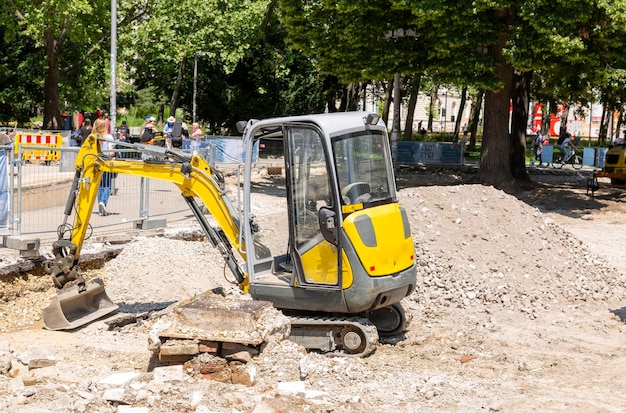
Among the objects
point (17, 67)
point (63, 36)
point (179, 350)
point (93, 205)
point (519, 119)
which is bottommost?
point (179, 350)

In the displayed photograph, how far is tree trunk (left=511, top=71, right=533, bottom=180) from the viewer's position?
3088cm

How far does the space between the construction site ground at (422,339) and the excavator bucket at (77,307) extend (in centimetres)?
14

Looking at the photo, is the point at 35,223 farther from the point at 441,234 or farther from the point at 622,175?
the point at 622,175

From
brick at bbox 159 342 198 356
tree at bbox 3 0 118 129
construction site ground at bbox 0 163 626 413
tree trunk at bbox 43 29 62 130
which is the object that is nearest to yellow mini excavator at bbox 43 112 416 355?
construction site ground at bbox 0 163 626 413

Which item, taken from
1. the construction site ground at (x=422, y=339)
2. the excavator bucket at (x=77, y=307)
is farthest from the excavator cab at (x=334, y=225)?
the excavator bucket at (x=77, y=307)

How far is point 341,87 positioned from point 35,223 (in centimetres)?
3124

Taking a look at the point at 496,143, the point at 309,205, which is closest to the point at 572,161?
the point at 496,143

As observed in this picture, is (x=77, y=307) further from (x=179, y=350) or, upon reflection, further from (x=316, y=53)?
(x=316, y=53)

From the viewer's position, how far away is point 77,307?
1137 centimetres

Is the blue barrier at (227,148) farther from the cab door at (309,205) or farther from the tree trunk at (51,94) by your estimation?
the cab door at (309,205)

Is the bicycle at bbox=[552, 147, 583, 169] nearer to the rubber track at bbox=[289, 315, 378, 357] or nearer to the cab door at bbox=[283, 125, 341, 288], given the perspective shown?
the rubber track at bbox=[289, 315, 378, 357]

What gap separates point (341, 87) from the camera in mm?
43656

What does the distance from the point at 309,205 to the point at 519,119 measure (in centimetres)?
2366

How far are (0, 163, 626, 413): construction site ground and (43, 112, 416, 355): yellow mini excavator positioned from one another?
0.60m
